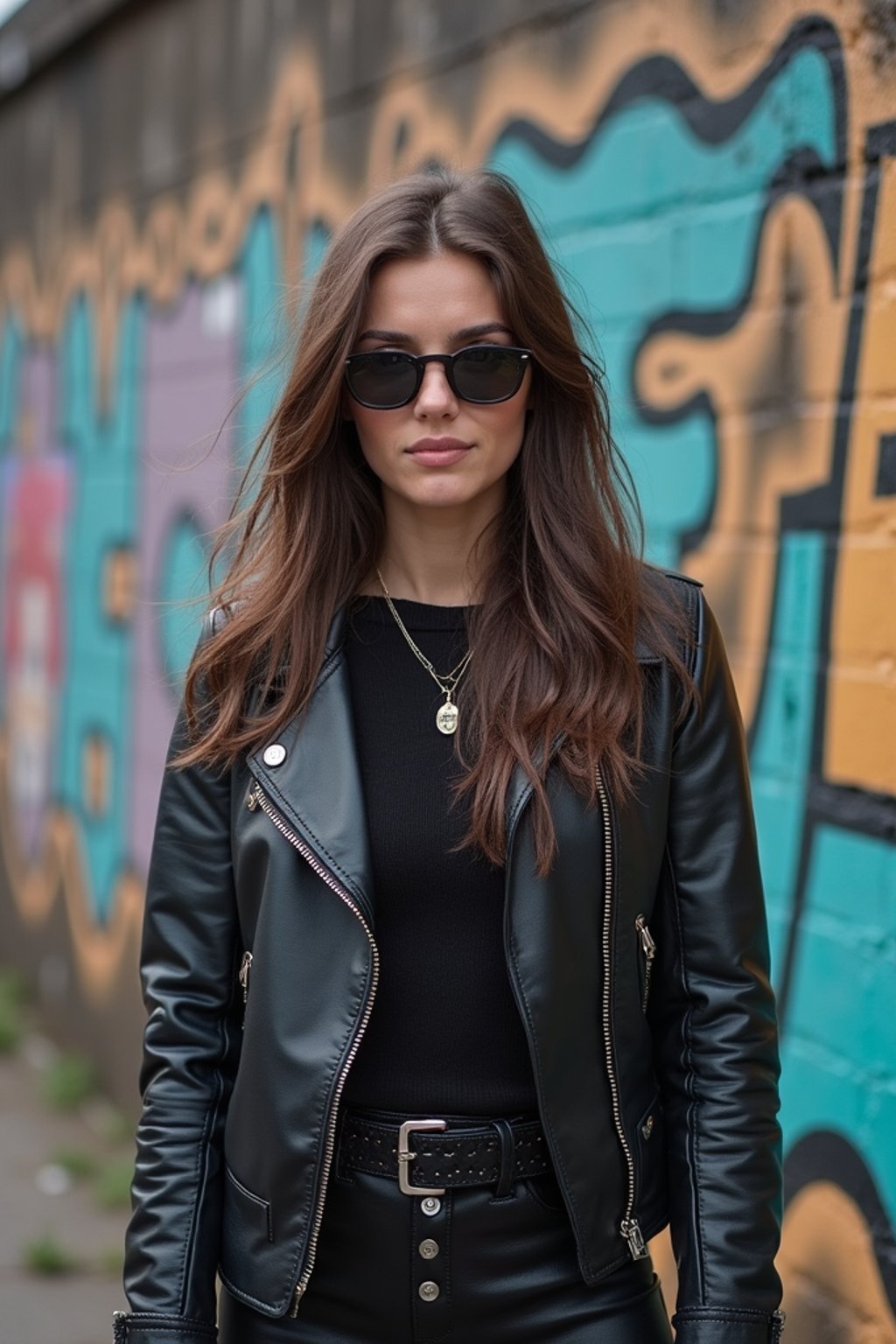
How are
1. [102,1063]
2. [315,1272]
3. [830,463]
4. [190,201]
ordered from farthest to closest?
[102,1063] → [190,201] → [830,463] → [315,1272]

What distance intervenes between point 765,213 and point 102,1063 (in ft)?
14.3

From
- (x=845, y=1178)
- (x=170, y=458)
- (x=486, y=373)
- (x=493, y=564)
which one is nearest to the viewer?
(x=486, y=373)

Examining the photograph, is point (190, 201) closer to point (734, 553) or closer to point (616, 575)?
point (734, 553)

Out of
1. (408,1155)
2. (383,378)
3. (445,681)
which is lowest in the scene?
(408,1155)

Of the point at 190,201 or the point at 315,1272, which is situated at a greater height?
the point at 190,201

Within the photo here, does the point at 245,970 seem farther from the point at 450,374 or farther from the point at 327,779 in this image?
the point at 450,374

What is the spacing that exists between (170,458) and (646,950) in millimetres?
4179

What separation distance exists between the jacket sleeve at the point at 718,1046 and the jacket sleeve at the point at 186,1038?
1.90 feet

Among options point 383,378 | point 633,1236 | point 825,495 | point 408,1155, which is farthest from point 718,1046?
point 825,495

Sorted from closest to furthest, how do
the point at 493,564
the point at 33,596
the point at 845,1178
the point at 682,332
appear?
the point at 493,564 < the point at 845,1178 < the point at 682,332 < the point at 33,596

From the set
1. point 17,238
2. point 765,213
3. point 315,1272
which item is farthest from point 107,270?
point 315,1272

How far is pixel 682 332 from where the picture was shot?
11.7ft

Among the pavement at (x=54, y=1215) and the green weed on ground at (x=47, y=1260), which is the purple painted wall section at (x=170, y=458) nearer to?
the pavement at (x=54, y=1215)

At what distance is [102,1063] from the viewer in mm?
6500
